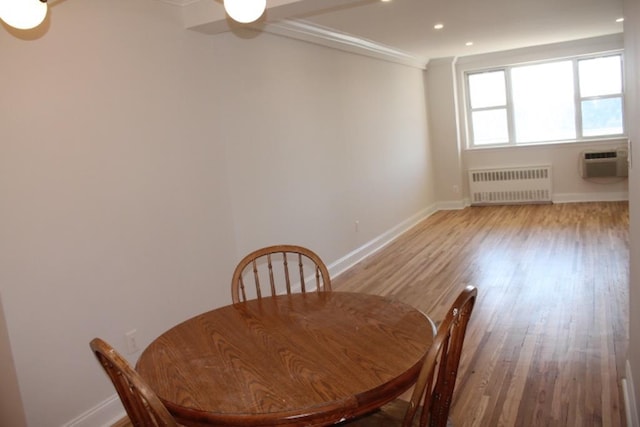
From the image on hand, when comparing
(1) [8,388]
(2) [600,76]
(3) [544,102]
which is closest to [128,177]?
(1) [8,388]

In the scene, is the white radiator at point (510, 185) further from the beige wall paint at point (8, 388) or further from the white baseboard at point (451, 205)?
the beige wall paint at point (8, 388)

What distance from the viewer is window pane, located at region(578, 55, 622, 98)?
707 cm

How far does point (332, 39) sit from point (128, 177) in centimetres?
271

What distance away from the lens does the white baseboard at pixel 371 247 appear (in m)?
4.91

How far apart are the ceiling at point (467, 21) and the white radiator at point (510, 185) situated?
6.16ft

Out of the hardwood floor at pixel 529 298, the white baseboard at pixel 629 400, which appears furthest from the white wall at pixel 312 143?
the white baseboard at pixel 629 400

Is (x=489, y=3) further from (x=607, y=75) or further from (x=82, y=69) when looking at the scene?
(x=607, y=75)

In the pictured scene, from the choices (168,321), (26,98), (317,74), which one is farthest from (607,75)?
(26,98)

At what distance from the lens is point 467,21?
15.9ft

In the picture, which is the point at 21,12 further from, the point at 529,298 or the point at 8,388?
the point at 529,298

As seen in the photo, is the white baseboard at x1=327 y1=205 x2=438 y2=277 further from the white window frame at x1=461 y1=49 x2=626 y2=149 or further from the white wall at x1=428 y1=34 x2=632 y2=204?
the white window frame at x1=461 y1=49 x2=626 y2=149

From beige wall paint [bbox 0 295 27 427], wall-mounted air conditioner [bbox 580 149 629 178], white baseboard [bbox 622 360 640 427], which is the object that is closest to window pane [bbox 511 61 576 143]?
wall-mounted air conditioner [bbox 580 149 629 178]

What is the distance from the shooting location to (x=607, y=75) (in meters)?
7.11

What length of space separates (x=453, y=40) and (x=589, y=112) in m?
2.77
